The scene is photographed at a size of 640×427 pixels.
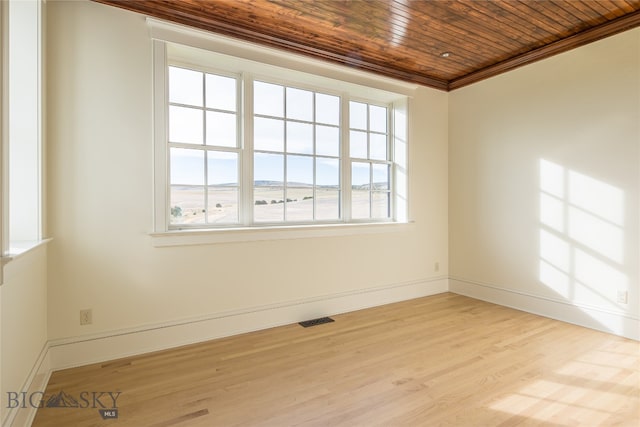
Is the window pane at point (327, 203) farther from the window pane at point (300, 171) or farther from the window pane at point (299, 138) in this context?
the window pane at point (299, 138)

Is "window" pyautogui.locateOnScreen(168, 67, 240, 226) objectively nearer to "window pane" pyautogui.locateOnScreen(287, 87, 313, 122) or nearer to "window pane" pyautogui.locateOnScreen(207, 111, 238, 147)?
"window pane" pyautogui.locateOnScreen(207, 111, 238, 147)

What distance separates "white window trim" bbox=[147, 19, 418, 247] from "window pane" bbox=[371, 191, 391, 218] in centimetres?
19

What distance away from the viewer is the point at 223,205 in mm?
3143

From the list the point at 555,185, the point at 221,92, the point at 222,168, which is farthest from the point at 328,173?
the point at 555,185

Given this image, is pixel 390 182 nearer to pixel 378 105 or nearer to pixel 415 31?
pixel 378 105

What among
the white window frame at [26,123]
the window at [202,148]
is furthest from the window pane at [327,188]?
the white window frame at [26,123]

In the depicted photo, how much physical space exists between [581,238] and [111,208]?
4.31 meters

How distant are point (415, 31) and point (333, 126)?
1.25 meters

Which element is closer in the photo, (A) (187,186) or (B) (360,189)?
(A) (187,186)

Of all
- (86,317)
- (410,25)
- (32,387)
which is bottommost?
(32,387)

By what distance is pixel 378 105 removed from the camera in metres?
4.21

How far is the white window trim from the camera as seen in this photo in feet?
8.84

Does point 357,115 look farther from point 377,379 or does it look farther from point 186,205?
point 377,379

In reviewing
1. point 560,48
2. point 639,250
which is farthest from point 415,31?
point 639,250
